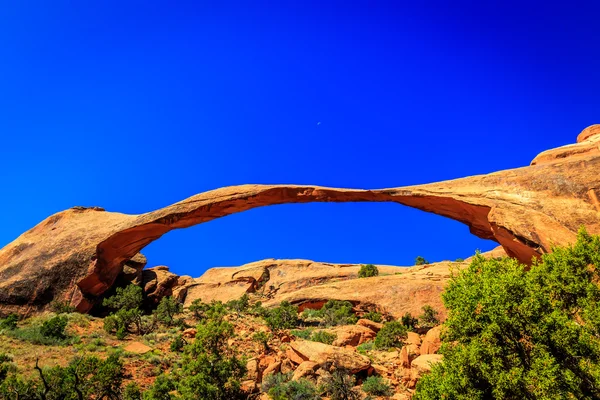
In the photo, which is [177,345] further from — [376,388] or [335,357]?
[376,388]

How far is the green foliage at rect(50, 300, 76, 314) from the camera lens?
23.4m

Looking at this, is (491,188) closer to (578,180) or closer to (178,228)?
(578,180)

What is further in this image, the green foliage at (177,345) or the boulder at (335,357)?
the green foliage at (177,345)

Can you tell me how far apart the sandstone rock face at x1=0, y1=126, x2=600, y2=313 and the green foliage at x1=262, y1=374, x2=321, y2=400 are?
390 inches

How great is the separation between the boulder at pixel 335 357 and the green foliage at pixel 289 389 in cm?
128

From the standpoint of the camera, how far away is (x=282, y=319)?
2812 cm

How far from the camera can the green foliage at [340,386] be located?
15.0 m

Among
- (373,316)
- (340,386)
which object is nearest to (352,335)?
(340,386)

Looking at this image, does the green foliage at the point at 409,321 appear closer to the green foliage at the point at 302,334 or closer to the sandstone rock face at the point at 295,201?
the green foliage at the point at 302,334

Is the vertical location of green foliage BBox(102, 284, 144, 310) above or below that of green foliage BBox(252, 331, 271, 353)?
above

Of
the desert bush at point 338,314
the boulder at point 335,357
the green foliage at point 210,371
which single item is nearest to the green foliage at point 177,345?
the green foliage at point 210,371

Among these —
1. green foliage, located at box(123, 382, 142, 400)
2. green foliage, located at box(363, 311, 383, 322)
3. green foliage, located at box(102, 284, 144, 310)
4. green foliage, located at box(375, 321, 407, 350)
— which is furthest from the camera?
green foliage, located at box(363, 311, 383, 322)

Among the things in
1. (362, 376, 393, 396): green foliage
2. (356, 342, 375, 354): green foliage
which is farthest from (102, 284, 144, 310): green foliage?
(362, 376, 393, 396): green foliage

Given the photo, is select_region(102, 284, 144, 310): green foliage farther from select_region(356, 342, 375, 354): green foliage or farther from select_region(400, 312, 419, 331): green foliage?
select_region(400, 312, 419, 331): green foliage
